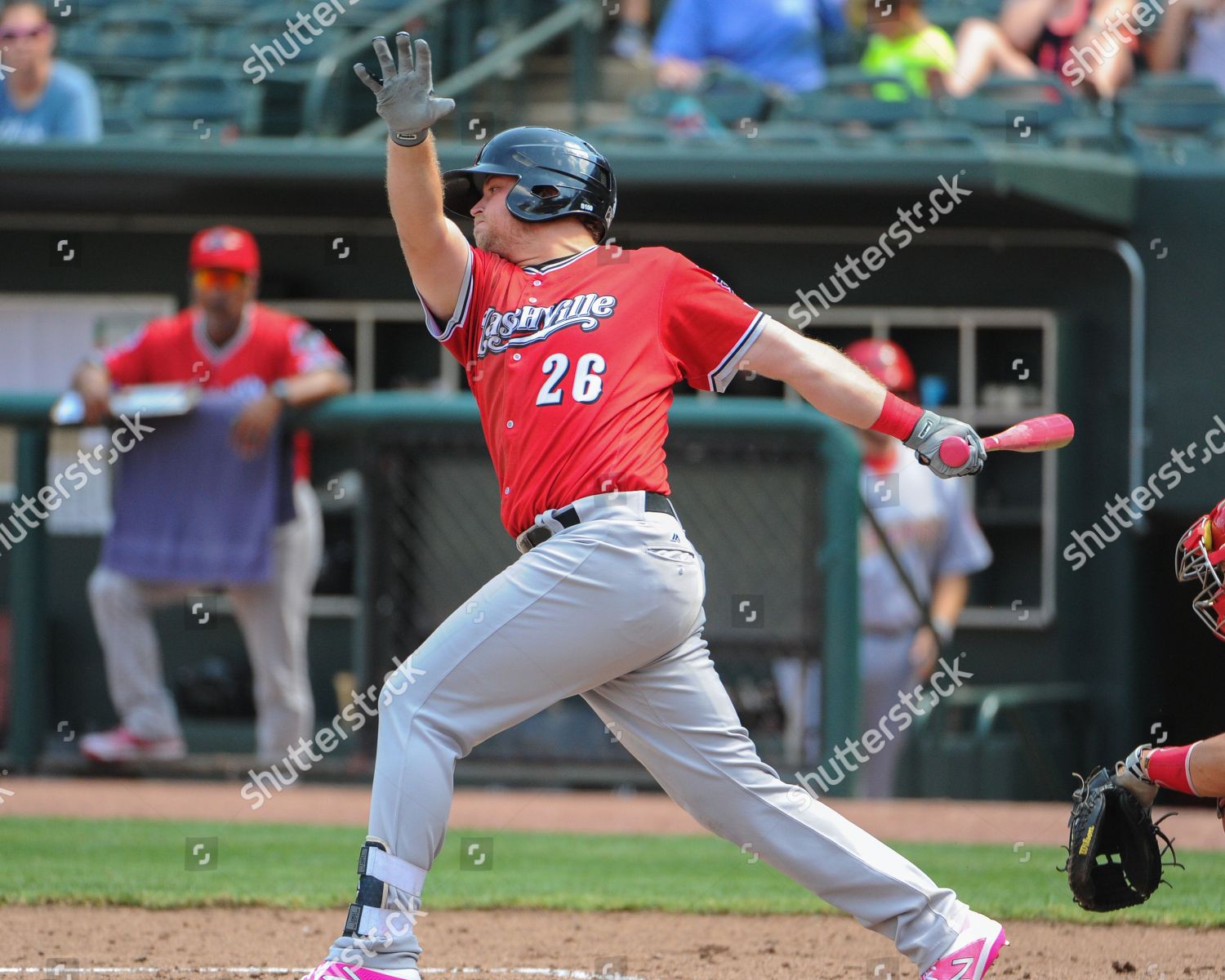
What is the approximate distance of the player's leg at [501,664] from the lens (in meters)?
3.57

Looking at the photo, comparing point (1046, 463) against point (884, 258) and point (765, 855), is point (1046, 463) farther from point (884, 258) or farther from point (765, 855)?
point (765, 855)

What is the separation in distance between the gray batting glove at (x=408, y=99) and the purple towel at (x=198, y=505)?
436 cm

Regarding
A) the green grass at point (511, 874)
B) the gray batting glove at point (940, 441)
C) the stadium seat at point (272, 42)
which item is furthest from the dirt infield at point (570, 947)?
the stadium seat at point (272, 42)

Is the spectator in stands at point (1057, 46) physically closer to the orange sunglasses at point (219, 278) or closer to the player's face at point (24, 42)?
the orange sunglasses at point (219, 278)

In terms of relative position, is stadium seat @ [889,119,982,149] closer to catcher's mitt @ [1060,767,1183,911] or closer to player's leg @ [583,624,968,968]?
catcher's mitt @ [1060,767,1183,911]

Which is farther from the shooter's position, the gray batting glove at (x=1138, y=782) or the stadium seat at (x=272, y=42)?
the stadium seat at (x=272, y=42)

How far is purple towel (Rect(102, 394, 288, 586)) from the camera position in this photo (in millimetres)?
7793

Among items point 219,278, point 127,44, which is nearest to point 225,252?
point 219,278

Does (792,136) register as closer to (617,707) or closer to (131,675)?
(131,675)

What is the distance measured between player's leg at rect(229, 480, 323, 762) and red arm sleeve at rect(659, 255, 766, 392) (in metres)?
4.27

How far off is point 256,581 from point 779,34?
4.48 metres

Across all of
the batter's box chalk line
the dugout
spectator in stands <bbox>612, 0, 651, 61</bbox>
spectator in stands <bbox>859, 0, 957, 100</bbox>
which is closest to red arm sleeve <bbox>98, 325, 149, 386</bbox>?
the dugout

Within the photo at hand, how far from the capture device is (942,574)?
827 cm

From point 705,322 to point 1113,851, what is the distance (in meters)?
1.58
